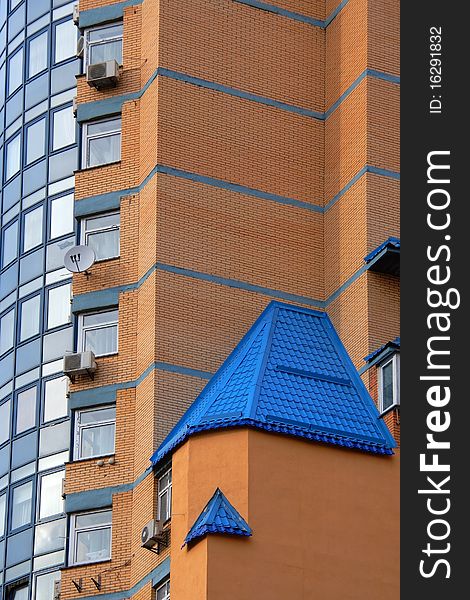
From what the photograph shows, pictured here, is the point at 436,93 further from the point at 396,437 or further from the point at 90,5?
the point at 90,5

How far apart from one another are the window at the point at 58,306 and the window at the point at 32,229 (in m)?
1.68

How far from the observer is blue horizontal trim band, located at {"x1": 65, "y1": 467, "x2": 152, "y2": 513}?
1534 inches

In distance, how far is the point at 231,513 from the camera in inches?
1312

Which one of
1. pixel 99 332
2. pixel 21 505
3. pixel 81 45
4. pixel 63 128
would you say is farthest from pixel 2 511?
pixel 81 45

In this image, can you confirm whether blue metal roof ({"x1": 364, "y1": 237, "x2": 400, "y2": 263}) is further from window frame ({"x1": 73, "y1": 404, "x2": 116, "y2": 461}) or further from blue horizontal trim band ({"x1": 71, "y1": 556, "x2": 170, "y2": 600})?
blue horizontal trim band ({"x1": 71, "y1": 556, "x2": 170, "y2": 600})

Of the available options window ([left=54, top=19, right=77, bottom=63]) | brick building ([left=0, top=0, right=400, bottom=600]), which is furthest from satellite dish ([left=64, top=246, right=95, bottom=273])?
window ([left=54, top=19, right=77, bottom=63])

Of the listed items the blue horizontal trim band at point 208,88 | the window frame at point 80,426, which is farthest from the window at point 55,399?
the blue horizontal trim band at point 208,88

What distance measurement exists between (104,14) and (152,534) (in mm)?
13685

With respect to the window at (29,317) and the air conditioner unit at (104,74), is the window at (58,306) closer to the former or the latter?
the window at (29,317)

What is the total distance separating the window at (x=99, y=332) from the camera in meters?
40.8

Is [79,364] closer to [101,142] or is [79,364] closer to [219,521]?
[101,142]

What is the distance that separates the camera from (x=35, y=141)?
45125 millimetres

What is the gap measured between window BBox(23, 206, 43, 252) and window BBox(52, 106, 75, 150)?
1591mm

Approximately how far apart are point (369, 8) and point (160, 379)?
32.5 feet
